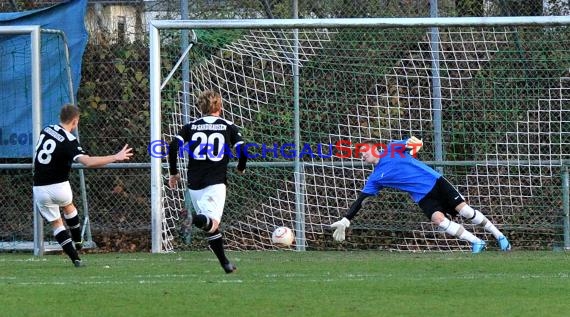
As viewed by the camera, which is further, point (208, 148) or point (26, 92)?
point (26, 92)

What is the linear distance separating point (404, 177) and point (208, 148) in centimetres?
325

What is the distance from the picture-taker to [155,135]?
531 inches

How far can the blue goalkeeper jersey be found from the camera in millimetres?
13023

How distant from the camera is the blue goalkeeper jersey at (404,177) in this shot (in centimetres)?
1302

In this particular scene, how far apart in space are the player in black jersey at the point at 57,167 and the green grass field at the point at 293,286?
17.4 inches

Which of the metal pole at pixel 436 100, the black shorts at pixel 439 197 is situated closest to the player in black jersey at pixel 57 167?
the black shorts at pixel 439 197

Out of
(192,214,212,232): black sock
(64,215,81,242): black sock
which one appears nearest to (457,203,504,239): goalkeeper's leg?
(192,214,212,232): black sock

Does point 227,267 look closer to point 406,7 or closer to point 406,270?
point 406,270

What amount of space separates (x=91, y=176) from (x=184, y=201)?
1.59m

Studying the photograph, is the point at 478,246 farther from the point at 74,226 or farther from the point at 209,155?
the point at 74,226

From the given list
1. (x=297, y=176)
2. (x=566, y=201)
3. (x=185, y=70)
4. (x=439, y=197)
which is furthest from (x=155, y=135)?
(x=566, y=201)

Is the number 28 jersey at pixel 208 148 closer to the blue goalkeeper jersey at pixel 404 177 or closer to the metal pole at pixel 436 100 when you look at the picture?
the blue goalkeeper jersey at pixel 404 177

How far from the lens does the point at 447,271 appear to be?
1062 centimetres

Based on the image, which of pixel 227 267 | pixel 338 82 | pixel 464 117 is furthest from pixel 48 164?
pixel 464 117
